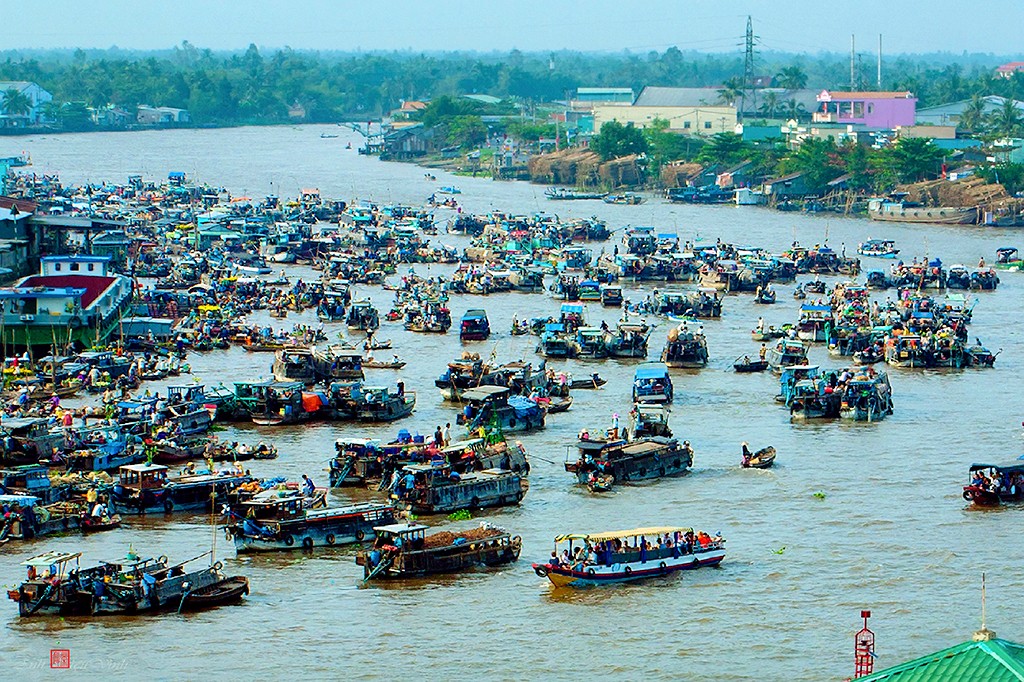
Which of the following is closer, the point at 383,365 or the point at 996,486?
the point at 996,486

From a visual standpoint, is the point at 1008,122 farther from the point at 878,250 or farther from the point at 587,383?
the point at 587,383

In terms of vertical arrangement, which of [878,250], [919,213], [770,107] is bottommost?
[878,250]

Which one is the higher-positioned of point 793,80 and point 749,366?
point 793,80

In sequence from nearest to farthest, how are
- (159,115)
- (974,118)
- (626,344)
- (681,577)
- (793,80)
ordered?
(681,577), (626,344), (974,118), (793,80), (159,115)

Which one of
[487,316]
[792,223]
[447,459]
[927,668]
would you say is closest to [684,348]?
[487,316]

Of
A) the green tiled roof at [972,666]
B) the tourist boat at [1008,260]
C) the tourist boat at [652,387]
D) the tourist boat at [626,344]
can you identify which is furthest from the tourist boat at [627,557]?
the tourist boat at [1008,260]

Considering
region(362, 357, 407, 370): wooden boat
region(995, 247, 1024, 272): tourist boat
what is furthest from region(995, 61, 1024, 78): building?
region(362, 357, 407, 370): wooden boat

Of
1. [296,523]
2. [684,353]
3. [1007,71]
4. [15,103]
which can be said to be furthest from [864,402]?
[1007,71]
